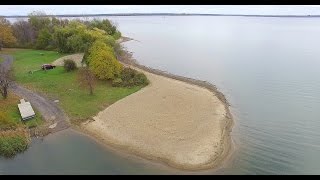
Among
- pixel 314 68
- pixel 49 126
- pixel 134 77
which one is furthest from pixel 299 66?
pixel 49 126

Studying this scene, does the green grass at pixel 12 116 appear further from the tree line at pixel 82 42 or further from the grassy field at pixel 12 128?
the tree line at pixel 82 42

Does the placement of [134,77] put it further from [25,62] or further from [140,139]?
[25,62]

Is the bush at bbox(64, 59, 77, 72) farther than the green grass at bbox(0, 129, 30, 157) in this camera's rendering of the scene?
Yes

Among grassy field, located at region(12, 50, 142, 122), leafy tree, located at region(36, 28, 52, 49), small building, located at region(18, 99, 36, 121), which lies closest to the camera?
small building, located at region(18, 99, 36, 121)

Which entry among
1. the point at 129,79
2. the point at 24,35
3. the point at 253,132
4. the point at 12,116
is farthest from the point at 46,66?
the point at 253,132

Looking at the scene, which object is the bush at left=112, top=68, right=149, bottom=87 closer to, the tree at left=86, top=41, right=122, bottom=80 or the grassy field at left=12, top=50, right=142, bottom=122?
the tree at left=86, top=41, right=122, bottom=80

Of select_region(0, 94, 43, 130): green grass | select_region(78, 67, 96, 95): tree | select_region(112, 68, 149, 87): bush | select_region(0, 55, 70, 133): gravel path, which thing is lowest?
select_region(112, 68, 149, 87): bush

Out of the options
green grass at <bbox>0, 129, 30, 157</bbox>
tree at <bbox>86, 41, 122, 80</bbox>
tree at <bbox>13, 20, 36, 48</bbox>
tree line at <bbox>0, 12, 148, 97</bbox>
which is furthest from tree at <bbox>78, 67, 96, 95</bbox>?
tree at <bbox>13, 20, 36, 48</bbox>
